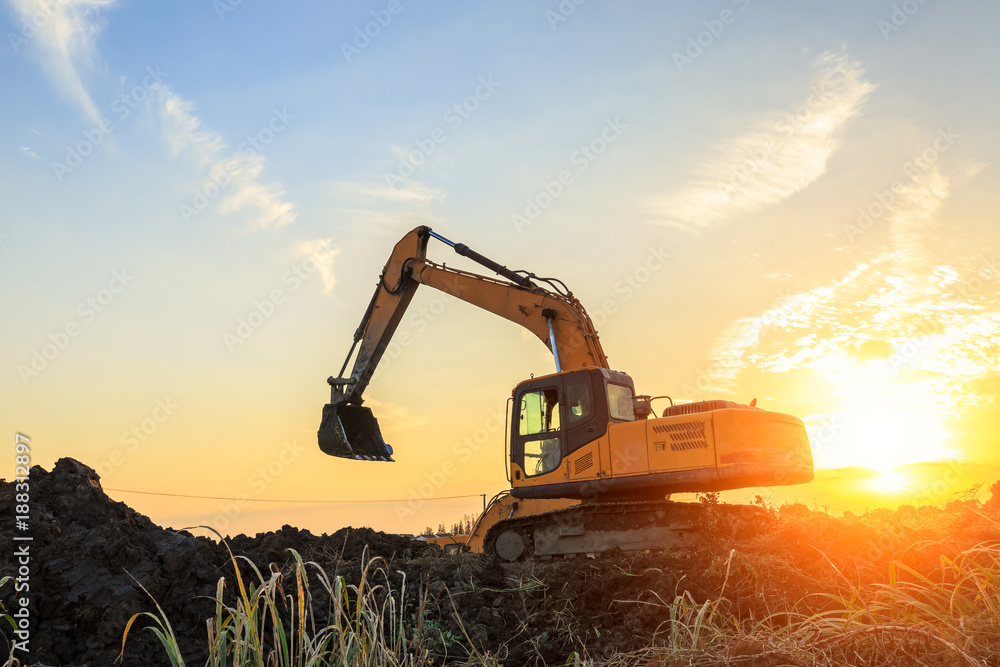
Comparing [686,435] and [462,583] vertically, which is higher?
[686,435]

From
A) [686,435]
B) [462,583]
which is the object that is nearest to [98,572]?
[462,583]

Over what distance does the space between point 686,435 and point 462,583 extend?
3782 millimetres

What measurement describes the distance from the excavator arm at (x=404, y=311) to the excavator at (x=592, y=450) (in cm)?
2

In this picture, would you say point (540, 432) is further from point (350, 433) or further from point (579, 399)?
point (350, 433)

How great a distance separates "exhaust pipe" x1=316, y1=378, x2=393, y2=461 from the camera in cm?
1245

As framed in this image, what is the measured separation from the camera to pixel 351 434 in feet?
42.2

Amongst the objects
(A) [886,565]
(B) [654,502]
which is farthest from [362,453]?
(A) [886,565]

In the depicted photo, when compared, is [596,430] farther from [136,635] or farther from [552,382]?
[136,635]

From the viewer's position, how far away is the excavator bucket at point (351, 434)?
1245cm

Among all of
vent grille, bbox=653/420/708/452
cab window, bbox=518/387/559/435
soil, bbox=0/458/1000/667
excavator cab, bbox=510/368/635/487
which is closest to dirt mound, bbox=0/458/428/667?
soil, bbox=0/458/1000/667

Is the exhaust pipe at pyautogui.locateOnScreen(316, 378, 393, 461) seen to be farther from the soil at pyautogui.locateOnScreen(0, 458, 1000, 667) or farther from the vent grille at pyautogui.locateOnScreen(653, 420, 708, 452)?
the vent grille at pyautogui.locateOnScreen(653, 420, 708, 452)

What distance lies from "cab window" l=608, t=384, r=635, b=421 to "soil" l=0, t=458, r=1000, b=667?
2.40 m

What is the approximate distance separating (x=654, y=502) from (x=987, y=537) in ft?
15.8

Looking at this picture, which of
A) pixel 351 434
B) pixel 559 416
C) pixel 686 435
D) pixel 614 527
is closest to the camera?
pixel 686 435
